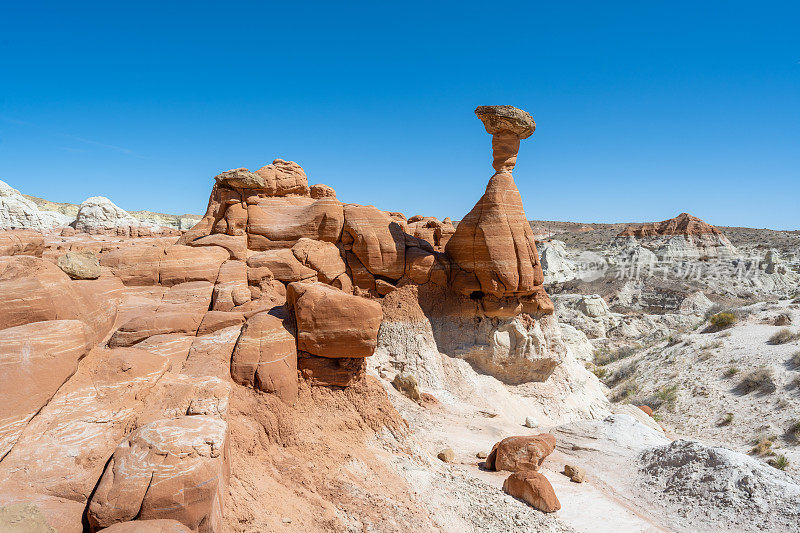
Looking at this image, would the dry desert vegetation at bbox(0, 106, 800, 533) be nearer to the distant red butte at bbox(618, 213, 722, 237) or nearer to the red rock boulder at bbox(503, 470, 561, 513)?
the red rock boulder at bbox(503, 470, 561, 513)

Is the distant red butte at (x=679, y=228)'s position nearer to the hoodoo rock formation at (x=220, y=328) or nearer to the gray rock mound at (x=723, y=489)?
the hoodoo rock formation at (x=220, y=328)

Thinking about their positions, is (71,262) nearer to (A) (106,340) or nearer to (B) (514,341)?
(A) (106,340)

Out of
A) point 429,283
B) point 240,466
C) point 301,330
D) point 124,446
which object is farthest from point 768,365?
point 124,446

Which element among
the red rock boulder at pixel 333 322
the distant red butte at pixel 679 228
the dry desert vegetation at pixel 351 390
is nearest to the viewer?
the dry desert vegetation at pixel 351 390

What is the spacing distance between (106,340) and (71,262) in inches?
105

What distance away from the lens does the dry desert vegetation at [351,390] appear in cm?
473

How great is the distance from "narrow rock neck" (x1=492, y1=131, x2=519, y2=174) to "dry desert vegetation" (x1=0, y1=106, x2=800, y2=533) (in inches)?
3.1

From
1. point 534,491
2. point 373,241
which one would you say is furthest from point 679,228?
point 534,491

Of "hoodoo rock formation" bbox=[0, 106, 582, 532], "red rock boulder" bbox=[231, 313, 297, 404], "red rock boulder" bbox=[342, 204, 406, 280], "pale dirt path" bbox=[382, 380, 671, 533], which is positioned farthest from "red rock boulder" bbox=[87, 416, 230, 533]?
"red rock boulder" bbox=[342, 204, 406, 280]

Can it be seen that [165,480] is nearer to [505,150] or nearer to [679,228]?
[505,150]

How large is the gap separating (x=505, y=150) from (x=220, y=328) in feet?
40.4

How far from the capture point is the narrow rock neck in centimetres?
1591

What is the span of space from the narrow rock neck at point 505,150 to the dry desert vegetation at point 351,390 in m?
0.08

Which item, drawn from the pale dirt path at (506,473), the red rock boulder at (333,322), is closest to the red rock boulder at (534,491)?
the pale dirt path at (506,473)
